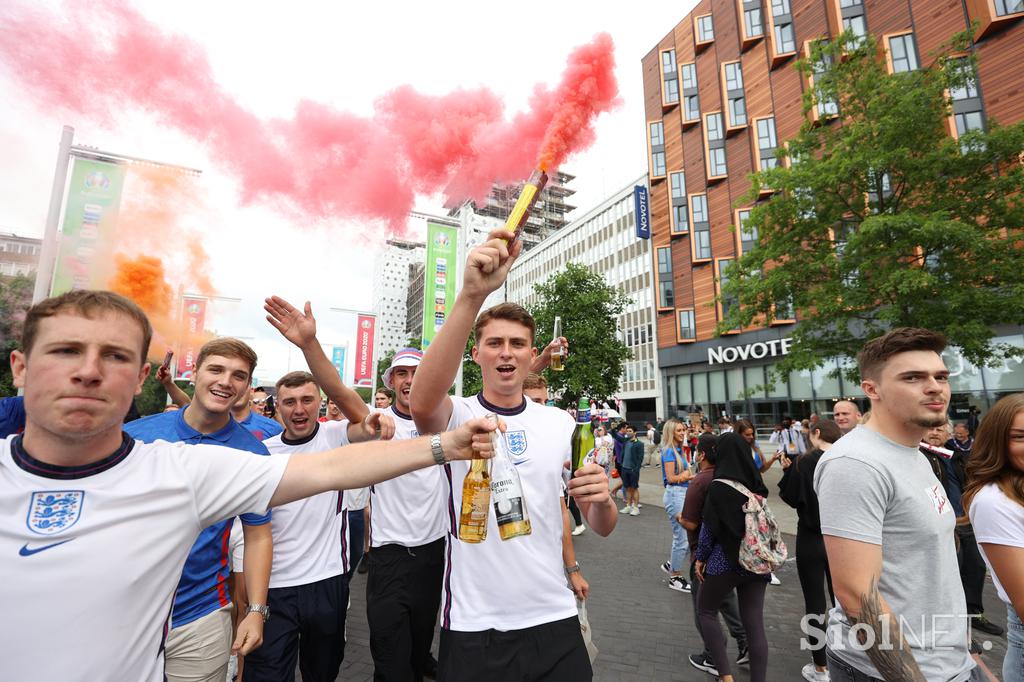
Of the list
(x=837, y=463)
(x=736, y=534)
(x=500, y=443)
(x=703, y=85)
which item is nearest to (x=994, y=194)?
(x=736, y=534)

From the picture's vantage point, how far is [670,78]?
126 feet

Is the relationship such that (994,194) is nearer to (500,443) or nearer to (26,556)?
(500,443)

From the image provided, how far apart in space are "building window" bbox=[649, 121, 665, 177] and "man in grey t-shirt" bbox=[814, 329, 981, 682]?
40265 mm

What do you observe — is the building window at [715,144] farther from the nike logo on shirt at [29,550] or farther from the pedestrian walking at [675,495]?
the nike logo on shirt at [29,550]

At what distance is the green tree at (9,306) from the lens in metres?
13.1

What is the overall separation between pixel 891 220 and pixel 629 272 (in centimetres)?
3786

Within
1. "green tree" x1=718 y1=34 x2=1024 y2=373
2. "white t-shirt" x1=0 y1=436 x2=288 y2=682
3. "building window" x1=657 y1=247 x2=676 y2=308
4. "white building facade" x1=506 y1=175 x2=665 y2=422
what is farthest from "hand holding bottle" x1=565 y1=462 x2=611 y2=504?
"white building facade" x1=506 y1=175 x2=665 y2=422

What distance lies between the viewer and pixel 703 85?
1421 inches

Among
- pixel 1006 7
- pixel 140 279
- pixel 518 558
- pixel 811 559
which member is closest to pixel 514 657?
pixel 518 558

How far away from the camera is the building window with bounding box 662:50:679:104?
3800cm

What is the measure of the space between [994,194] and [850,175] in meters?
3.04

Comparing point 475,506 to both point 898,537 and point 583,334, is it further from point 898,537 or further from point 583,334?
point 583,334

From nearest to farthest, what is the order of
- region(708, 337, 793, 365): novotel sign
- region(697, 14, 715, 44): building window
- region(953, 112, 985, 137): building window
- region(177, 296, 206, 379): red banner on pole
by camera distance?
region(177, 296, 206, 379): red banner on pole, region(953, 112, 985, 137): building window, region(708, 337, 793, 365): novotel sign, region(697, 14, 715, 44): building window

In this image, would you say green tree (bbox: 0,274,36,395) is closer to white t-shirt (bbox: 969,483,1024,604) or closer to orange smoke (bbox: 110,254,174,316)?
orange smoke (bbox: 110,254,174,316)
